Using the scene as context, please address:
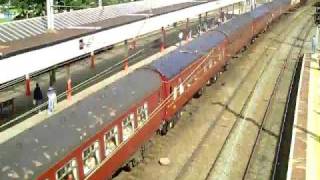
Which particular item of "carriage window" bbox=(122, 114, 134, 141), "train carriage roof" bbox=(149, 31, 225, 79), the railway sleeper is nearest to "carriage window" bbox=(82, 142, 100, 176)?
"carriage window" bbox=(122, 114, 134, 141)

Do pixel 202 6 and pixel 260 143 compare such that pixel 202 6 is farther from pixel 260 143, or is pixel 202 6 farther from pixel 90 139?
pixel 90 139

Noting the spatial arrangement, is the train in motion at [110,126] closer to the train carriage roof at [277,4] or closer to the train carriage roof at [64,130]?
the train carriage roof at [64,130]

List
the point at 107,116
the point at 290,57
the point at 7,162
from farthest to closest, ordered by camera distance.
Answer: the point at 290,57, the point at 107,116, the point at 7,162

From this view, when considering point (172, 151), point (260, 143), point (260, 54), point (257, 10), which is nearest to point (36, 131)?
point (172, 151)

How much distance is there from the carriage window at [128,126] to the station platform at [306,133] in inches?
232

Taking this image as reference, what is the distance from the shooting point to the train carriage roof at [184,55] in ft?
76.9

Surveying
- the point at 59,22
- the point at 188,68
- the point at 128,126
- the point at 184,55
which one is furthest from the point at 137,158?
the point at 59,22

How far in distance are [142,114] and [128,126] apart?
4.77 feet

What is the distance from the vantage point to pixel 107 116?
16.3 metres

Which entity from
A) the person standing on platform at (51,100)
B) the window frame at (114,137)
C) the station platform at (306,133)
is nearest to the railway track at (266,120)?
the station platform at (306,133)

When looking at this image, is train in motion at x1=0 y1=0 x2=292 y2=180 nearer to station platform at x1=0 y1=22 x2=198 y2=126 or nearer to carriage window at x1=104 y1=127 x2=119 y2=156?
carriage window at x1=104 y1=127 x2=119 y2=156

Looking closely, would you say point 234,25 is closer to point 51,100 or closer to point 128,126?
point 51,100

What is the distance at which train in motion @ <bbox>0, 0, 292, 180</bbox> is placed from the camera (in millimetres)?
12453

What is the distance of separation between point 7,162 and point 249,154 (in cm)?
1221
